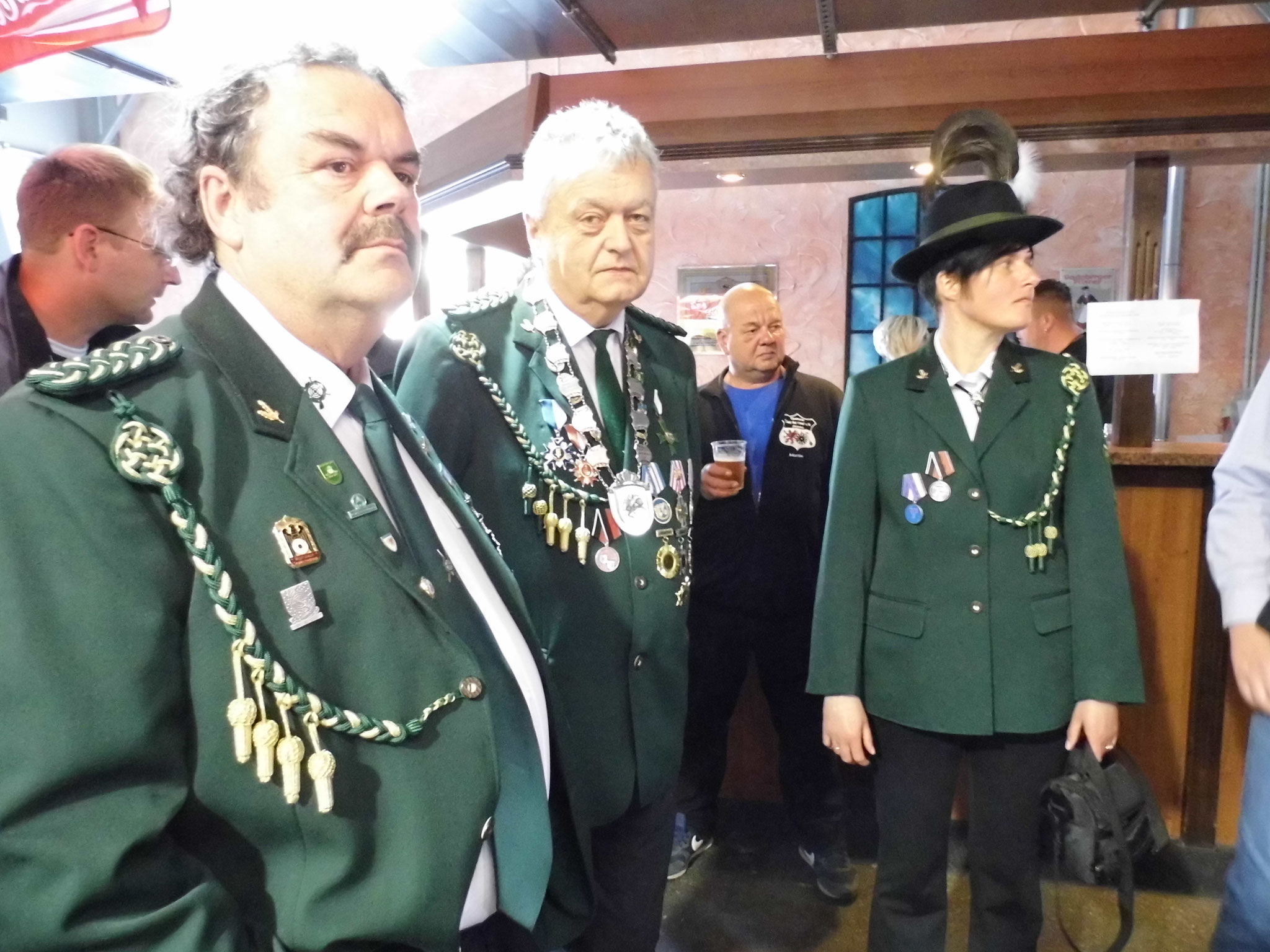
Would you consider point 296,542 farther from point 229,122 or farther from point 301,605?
point 229,122

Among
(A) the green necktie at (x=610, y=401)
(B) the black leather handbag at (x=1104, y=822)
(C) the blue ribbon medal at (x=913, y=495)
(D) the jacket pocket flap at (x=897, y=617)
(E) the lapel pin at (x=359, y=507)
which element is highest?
(A) the green necktie at (x=610, y=401)

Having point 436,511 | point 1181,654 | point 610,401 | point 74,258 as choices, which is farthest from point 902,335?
point 74,258

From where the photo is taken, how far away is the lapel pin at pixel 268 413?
28.9 inches

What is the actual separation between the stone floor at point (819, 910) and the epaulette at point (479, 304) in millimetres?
1628

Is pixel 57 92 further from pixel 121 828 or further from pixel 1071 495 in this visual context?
pixel 1071 495

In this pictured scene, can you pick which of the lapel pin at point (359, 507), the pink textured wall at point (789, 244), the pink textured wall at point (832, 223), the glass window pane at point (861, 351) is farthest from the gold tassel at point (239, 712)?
the glass window pane at point (861, 351)

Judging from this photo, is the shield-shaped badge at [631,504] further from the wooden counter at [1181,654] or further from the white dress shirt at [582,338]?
the wooden counter at [1181,654]

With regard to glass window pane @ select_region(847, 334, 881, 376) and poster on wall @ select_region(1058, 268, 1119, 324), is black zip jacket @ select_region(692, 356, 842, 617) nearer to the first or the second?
glass window pane @ select_region(847, 334, 881, 376)

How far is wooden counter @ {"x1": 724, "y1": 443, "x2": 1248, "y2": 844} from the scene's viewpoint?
233 cm

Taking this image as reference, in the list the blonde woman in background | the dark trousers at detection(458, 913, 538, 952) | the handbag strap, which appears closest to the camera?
the dark trousers at detection(458, 913, 538, 952)

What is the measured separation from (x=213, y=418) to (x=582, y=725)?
77cm

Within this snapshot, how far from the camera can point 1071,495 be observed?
150 centimetres

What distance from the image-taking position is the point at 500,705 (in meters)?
0.88

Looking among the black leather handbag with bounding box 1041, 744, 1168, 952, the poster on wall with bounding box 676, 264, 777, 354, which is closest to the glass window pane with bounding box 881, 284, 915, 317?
the poster on wall with bounding box 676, 264, 777, 354
